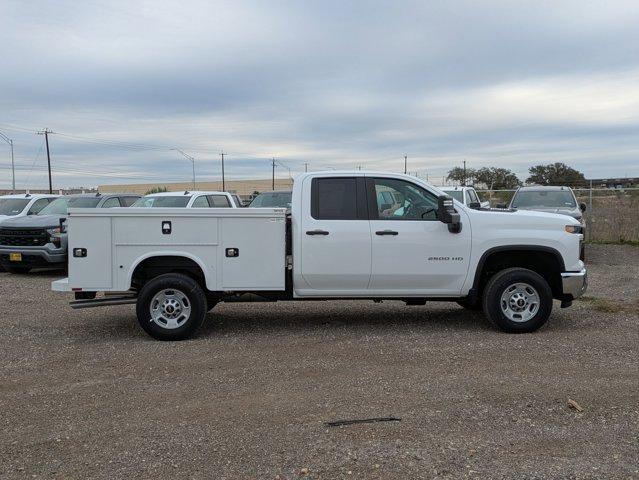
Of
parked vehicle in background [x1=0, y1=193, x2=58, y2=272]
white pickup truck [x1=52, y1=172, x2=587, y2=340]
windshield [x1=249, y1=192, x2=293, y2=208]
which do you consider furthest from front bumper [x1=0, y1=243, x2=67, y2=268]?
white pickup truck [x1=52, y1=172, x2=587, y2=340]

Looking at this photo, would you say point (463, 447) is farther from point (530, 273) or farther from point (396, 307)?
point (396, 307)

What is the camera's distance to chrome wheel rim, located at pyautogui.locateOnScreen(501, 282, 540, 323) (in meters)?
7.44

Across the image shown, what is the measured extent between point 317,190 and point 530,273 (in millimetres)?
2728

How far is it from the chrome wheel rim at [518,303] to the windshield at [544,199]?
8.82 metres

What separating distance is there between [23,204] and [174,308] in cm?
1026

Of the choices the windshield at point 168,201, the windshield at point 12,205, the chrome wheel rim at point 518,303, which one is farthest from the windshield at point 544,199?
the windshield at point 12,205

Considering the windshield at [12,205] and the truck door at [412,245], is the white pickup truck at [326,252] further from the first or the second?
the windshield at [12,205]

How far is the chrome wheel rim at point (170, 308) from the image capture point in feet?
23.8

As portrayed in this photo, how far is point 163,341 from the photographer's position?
726 cm

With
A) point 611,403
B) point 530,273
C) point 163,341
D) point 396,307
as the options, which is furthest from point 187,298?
point 611,403

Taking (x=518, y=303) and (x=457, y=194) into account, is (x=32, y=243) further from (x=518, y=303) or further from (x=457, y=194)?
(x=518, y=303)

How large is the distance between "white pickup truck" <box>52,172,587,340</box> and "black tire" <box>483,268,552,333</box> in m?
0.01

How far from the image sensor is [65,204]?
15242mm

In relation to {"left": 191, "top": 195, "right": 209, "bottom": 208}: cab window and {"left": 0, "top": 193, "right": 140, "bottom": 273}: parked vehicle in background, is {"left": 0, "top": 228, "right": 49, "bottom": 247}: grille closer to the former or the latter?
{"left": 0, "top": 193, "right": 140, "bottom": 273}: parked vehicle in background
